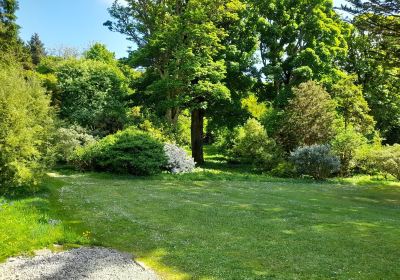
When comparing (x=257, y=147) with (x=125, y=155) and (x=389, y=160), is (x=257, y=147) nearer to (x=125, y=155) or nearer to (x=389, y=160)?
(x=389, y=160)

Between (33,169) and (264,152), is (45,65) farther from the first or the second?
(33,169)

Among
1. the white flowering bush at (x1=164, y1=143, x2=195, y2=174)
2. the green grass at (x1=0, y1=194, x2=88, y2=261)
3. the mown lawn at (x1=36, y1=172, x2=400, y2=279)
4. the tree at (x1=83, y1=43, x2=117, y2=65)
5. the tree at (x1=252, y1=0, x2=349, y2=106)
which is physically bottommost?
the mown lawn at (x1=36, y1=172, x2=400, y2=279)

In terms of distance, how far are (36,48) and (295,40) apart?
162ft

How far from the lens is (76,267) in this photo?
643 centimetres

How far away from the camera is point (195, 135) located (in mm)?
28188

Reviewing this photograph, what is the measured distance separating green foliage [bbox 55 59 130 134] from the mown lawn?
8.19m

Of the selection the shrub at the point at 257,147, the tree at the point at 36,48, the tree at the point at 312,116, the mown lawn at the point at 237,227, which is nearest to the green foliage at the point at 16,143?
the mown lawn at the point at 237,227

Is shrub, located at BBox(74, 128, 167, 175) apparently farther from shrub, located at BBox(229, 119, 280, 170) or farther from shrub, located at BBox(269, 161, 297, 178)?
shrub, located at BBox(229, 119, 280, 170)

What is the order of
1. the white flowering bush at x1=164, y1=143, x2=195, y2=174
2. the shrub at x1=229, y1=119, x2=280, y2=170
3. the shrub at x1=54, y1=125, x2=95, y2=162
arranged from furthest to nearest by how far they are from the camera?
the shrub at x1=229, y1=119, x2=280, y2=170, the white flowering bush at x1=164, y1=143, x2=195, y2=174, the shrub at x1=54, y1=125, x2=95, y2=162

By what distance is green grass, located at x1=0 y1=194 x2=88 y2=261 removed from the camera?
289 inches

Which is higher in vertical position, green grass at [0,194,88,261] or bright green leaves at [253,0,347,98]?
bright green leaves at [253,0,347,98]

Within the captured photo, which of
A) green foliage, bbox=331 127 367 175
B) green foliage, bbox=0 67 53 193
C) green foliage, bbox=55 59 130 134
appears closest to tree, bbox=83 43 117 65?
green foliage, bbox=55 59 130 134

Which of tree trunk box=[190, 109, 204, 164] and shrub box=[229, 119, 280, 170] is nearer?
shrub box=[229, 119, 280, 170]

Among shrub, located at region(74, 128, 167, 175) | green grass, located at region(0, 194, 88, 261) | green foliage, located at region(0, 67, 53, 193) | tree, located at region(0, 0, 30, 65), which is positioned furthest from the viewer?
tree, located at region(0, 0, 30, 65)
